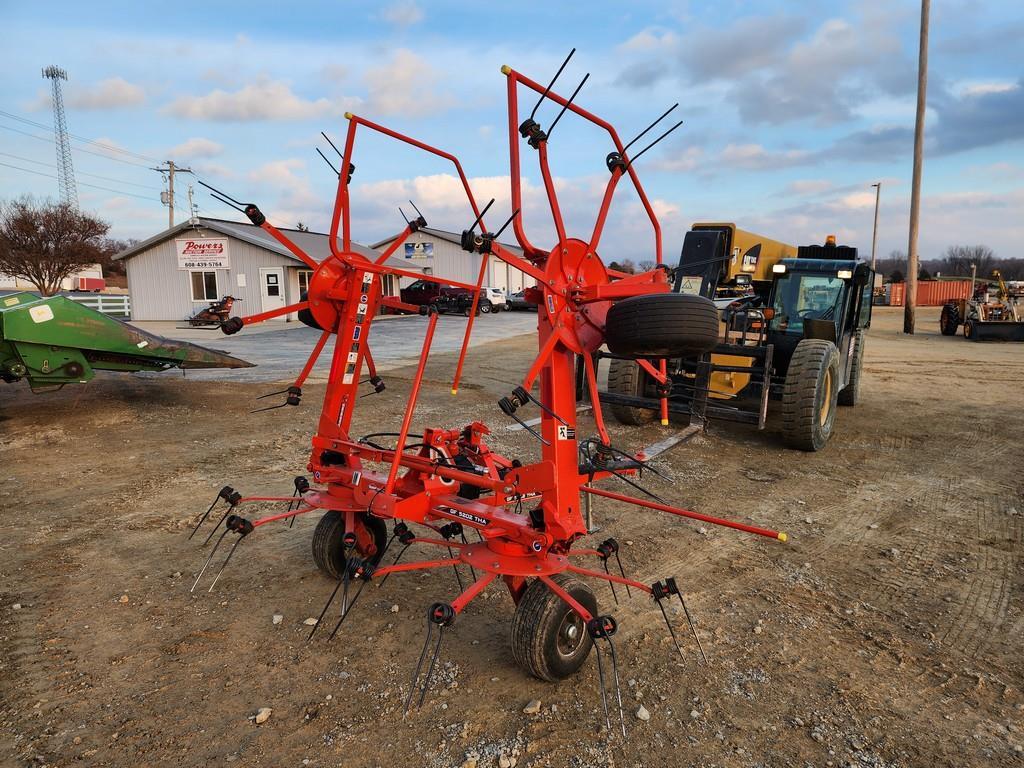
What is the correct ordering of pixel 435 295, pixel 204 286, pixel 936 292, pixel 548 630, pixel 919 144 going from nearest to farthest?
pixel 548 630
pixel 919 144
pixel 204 286
pixel 435 295
pixel 936 292

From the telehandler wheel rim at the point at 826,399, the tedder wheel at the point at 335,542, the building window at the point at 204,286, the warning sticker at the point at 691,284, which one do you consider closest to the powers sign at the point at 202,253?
the building window at the point at 204,286

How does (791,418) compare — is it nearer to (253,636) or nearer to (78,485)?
(253,636)

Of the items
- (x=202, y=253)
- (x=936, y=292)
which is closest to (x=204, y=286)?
(x=202, y=253)

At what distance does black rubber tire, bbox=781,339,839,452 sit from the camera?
752 cm

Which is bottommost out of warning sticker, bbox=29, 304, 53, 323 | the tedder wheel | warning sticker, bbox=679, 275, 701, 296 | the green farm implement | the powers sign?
the tedder wheel

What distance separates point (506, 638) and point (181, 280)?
101 feet

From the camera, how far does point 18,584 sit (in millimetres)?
4332

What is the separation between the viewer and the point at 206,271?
2994 centimetres

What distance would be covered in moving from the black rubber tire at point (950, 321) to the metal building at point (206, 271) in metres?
24.9

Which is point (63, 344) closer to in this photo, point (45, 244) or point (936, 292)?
point (45, 244)

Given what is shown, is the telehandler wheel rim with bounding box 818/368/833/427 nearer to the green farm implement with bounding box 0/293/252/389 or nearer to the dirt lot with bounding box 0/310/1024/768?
the dirt lot with bounding box 0/310/1024/768

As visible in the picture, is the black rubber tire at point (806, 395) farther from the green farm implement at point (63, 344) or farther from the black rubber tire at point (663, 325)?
the green farm implement at point (63, 344)

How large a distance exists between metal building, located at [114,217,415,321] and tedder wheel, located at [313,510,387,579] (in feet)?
85.4

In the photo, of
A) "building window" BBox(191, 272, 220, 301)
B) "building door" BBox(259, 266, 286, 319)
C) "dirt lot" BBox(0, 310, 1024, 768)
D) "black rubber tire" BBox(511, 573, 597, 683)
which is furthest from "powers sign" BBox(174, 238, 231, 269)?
"black rubber tire" BBox(511, 573, 597, 683)
